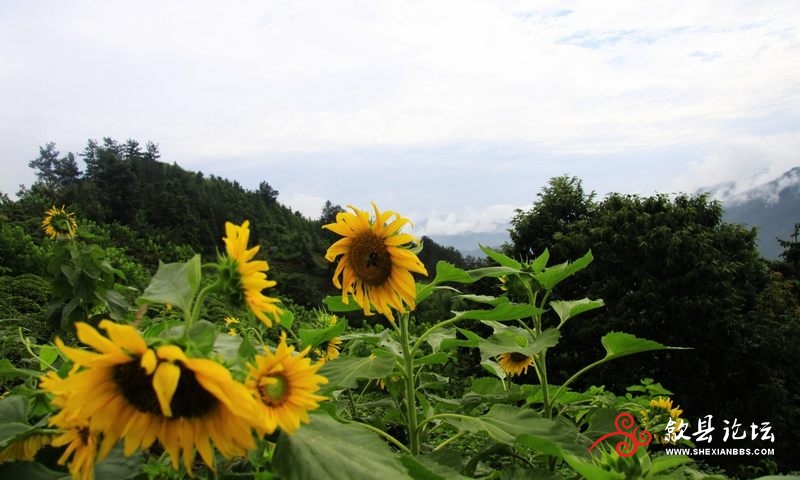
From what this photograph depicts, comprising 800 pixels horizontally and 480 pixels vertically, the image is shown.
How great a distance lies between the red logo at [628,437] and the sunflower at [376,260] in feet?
1.43

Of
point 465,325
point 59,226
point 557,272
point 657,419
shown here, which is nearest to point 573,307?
point 557,272

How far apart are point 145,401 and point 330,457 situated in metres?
0.20

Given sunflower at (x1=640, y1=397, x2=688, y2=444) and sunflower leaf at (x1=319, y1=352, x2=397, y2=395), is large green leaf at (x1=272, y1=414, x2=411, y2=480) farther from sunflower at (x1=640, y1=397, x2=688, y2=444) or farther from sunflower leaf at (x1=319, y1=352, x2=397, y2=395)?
sunflower at (x1=640, y1=397, x2=688, y2=444)

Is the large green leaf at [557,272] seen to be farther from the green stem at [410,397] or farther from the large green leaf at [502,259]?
the green stem at [410,397]

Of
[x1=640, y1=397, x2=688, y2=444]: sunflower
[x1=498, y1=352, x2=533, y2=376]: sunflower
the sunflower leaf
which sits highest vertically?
the sunflower leaf

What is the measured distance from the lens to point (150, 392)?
0.56 metres

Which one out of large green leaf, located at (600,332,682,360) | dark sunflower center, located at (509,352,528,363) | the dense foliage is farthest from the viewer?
the dense foliage

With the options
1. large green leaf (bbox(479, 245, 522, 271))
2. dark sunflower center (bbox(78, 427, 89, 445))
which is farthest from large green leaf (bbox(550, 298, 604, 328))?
dark sunflower center (bbox(78, 427, 89, 445))

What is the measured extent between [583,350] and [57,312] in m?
14.3

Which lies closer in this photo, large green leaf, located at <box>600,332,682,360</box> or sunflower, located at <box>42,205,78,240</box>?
large green leaf, located at <box>600,332,682,360</box>

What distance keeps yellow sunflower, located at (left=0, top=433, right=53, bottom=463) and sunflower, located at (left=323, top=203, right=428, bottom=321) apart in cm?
55

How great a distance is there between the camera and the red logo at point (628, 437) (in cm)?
71

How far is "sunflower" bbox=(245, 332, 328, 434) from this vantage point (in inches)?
23.5

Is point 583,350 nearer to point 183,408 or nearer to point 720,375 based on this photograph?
point 720,375
